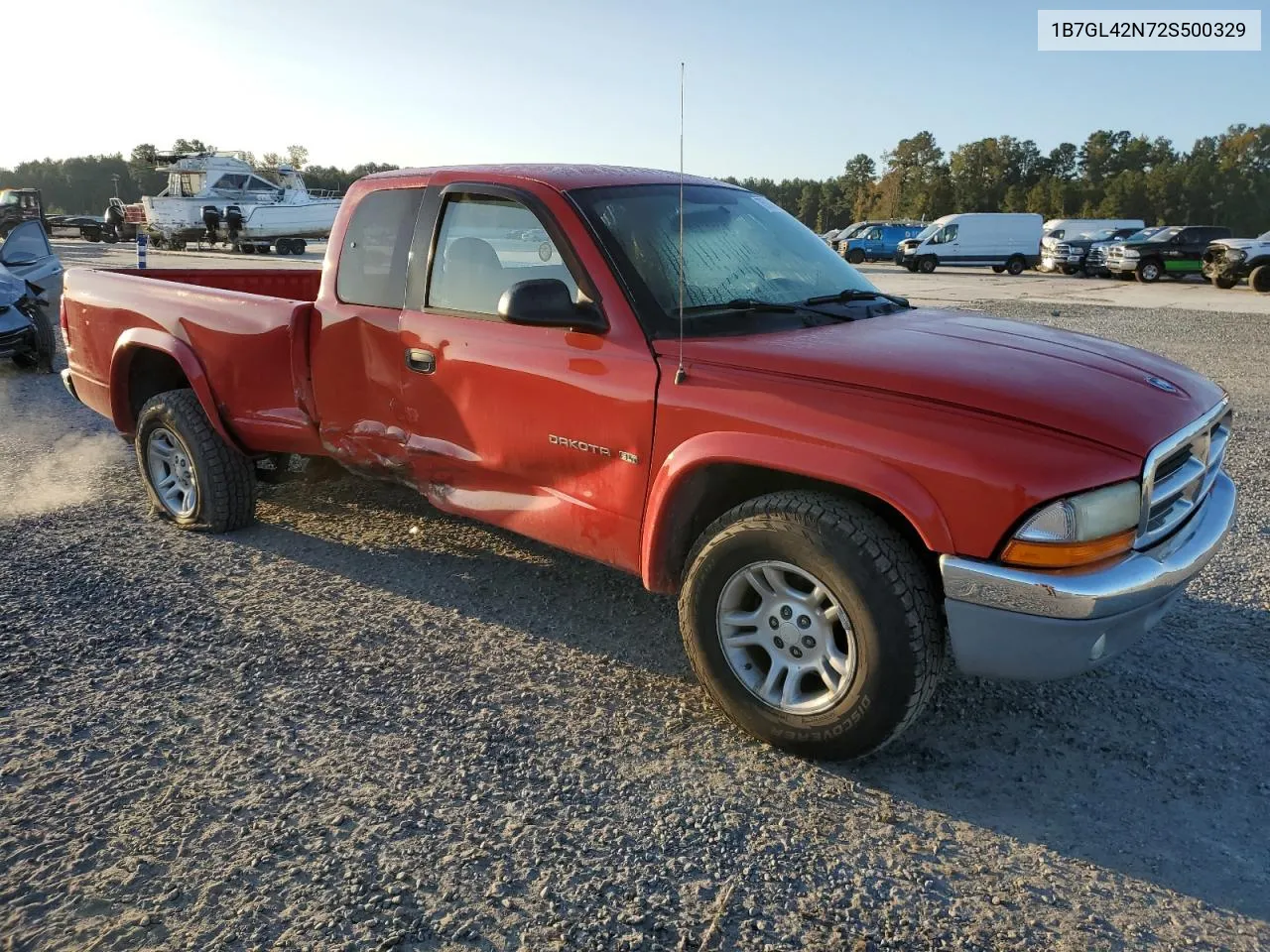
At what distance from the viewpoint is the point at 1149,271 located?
89.3 ft

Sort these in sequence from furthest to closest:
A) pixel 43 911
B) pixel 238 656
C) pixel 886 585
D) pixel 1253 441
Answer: pixel 1253 441 → pixel 238 656 → pixel 886 585 → pixel 43 911

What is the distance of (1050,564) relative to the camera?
8.06ft

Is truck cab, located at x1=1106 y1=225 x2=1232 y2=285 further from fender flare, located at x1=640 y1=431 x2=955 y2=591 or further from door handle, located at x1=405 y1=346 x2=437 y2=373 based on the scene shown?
fender flare, located at x1=640 y1=431 x2=955 y2=591

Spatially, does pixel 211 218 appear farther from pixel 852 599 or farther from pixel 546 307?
pixel 852 599

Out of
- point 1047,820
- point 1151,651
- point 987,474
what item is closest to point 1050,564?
point 987,474

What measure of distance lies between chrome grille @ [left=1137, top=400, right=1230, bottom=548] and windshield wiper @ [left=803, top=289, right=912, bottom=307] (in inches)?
51.0

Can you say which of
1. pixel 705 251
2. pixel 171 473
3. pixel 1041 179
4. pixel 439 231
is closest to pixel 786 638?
pixel 705 251

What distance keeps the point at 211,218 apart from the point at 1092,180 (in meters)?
81.0

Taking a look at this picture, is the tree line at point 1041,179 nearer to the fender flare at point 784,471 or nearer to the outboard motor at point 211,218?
the outboard motor at point 211,218

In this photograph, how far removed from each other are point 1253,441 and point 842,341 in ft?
18.2

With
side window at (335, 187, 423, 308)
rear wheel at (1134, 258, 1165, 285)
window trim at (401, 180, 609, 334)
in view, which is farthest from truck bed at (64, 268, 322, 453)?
rear wheel at (1134, 258, 1165, 285)

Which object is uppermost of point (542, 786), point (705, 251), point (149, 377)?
point (705, 251)

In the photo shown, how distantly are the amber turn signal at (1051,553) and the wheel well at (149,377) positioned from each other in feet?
14.9

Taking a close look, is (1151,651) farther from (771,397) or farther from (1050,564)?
(771,397)
